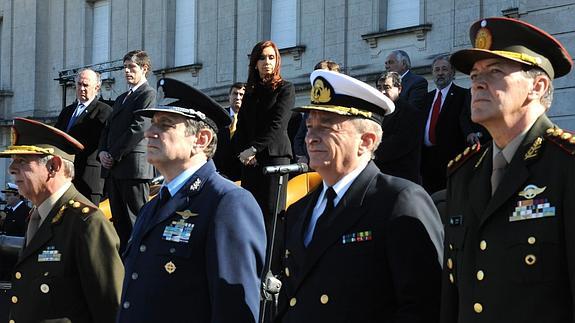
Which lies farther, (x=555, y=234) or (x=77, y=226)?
(x=77, y=226)

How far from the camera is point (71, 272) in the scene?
530cm

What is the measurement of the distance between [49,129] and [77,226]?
710 mm

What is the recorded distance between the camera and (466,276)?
12.5 feet

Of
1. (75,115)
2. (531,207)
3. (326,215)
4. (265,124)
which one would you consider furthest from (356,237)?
(75,115)

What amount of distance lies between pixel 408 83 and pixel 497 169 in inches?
259

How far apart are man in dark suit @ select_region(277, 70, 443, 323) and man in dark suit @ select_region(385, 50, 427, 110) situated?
5.62 metres

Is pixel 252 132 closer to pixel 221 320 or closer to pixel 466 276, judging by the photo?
pixel 221 320

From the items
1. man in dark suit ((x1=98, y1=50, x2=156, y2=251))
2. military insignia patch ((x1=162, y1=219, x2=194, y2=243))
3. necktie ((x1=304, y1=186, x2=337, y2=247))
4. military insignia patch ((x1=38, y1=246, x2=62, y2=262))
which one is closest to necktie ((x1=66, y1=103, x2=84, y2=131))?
man in dark suit ((x1=98, y1=50, x2=156, y2=251))

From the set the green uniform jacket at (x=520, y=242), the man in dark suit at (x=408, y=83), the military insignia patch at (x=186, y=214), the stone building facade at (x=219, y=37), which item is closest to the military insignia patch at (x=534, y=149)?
the green uniform jacket at (x=520, y=242)

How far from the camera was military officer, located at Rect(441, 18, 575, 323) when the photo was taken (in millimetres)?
3551

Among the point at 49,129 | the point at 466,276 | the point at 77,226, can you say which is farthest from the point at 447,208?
the point at 49,129

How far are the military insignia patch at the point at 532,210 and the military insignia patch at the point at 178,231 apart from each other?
5.16 ft

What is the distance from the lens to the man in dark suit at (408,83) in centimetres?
1015

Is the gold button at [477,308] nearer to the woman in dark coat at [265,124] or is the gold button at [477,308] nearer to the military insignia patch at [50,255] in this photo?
the military insignia patch at [50,255]
